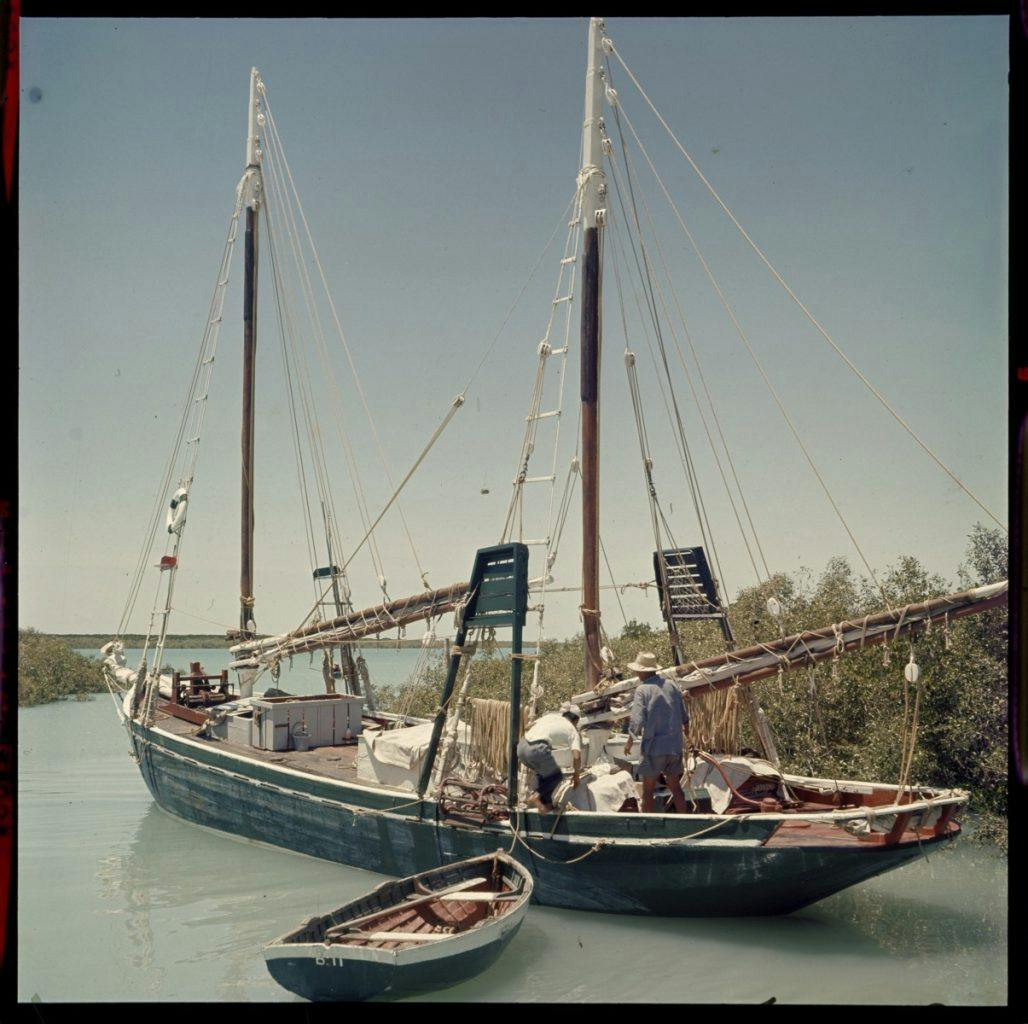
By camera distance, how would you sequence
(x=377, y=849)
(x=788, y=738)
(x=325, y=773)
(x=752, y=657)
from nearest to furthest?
(x=752, y=657) → (x=377, y=849) → (x=325, y=773) → (x=788, y=738)

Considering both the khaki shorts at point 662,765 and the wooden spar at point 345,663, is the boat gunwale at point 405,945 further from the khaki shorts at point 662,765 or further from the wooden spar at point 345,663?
the wooden spar at point 345,663

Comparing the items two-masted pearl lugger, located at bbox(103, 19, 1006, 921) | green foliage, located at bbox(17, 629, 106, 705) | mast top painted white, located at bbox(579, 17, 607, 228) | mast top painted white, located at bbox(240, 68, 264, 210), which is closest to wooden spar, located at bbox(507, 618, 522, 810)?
two-masted pearl lugger, located at bbox(103, 19, 1006, 921)

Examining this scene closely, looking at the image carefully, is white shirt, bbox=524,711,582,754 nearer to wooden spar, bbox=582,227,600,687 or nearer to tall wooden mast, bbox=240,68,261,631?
wooden spar, bbox=582,227,600,687

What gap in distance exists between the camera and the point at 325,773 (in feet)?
47.6

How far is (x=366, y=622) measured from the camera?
17.7 meters

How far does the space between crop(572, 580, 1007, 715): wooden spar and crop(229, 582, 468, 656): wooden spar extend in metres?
4.31

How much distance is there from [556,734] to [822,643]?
367 centimetres

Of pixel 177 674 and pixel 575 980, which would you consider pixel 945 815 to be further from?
pixel 177 674

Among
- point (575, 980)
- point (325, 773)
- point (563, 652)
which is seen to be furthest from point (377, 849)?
point (563, 652)

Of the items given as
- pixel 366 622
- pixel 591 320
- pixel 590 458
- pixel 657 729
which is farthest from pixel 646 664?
pixel 366 622

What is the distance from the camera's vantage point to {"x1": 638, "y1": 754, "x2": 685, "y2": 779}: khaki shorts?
10945 millimetres

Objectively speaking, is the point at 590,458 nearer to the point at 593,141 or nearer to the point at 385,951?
the point at 593,141

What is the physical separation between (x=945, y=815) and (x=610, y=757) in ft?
15.3

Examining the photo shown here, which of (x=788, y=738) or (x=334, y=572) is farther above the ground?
(x=334, y=572)
